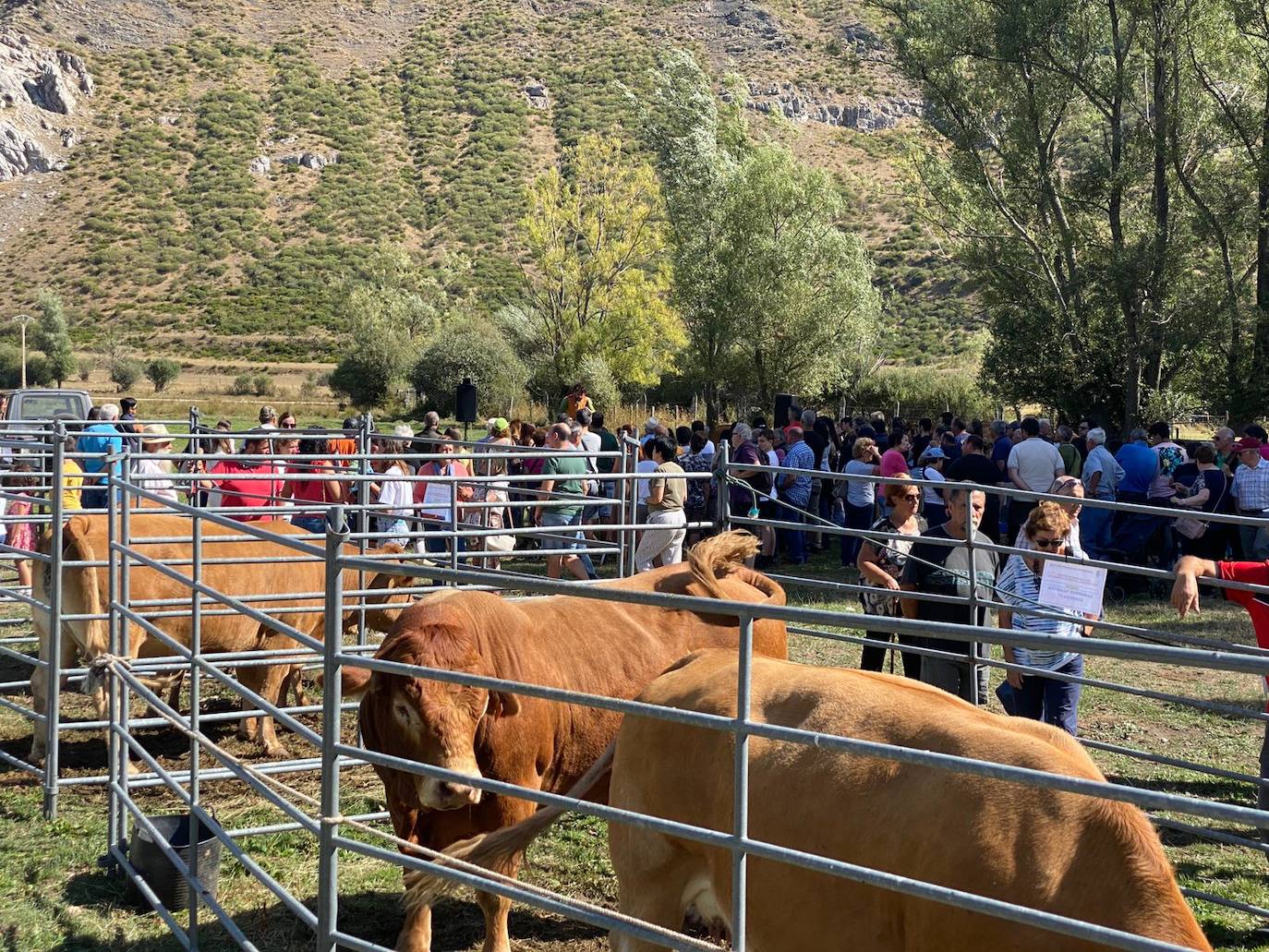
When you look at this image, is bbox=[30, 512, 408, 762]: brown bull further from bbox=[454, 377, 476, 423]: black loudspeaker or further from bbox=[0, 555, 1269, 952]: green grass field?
bbox=[454, 377, 476, 423]: black loudspeaker

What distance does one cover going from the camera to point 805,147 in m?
83.2

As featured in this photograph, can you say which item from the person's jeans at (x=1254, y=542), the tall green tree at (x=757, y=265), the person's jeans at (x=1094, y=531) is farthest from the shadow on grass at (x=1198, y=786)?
the tall green tree at (x=757, y=265)

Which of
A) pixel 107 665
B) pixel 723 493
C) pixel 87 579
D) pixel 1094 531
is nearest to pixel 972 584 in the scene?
A: pixel 723 493

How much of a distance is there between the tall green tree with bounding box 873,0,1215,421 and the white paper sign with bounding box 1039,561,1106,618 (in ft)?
58.2

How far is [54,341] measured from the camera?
5688 cm

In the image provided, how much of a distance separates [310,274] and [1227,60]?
60.1 m

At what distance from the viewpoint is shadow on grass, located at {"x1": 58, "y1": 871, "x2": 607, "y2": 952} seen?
5.11m

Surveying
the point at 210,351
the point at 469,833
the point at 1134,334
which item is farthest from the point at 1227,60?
the point at 210,351

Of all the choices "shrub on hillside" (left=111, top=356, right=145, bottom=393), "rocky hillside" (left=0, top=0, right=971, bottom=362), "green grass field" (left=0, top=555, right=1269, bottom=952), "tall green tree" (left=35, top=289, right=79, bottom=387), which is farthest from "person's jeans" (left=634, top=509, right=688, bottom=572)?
"rocky hillside" (left=0, top=0, right=971, bottom=362)

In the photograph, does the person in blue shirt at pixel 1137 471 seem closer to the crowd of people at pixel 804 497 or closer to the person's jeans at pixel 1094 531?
Result: the crowd of people at pixel 804 497

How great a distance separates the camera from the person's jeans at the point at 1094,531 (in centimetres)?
1482

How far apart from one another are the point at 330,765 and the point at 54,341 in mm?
59753

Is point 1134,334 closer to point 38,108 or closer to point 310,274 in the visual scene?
point 310,274

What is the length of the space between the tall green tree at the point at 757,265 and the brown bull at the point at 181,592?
1091 inches
